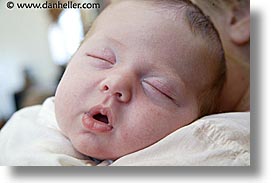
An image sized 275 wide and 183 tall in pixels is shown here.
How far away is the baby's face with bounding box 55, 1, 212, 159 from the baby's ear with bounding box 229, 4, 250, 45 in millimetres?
111

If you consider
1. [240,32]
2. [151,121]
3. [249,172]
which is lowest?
[249,172]

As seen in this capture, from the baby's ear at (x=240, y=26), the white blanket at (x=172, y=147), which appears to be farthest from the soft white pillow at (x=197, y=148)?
the baby's ear at (x=240, y=26)

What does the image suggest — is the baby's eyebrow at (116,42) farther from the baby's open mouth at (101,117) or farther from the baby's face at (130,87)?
the baby's open mouth at (101,117)

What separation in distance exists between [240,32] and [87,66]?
0.96ft

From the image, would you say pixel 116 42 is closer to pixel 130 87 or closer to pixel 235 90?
pixel 130 87

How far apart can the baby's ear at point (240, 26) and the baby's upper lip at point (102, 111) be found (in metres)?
0.29

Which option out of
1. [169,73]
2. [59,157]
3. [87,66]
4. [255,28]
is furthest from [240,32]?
[59,157]

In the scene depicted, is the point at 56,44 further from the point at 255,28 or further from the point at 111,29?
the point at 255,28

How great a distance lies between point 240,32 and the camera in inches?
36.4

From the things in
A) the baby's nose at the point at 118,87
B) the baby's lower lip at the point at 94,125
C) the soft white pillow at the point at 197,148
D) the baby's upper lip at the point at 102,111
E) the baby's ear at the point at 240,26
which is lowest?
the soft white pillow at the point at 197,148

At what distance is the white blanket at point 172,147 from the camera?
816 mm

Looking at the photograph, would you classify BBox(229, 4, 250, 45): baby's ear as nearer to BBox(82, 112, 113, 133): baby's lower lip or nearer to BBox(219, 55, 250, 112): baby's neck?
BBox(219, 55, 250, 112): baby's neck

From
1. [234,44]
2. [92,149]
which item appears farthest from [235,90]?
[92,149]

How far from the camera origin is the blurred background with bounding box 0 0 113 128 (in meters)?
0.89
